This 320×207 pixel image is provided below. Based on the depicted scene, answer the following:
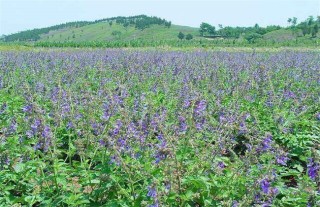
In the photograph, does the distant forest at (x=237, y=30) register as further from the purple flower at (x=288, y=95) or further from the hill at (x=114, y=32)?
the purple flower at (x=288, y=95)

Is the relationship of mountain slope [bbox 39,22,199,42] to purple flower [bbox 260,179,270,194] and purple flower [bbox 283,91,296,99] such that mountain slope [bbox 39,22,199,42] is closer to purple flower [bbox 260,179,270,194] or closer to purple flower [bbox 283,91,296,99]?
purple flower [bbox 283,91,296,99]

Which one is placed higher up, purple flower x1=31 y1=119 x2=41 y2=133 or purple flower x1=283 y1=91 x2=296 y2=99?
purple flower x1=31 y1=119 x2=41 y2=133

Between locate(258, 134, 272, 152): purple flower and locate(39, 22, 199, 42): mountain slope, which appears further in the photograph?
locate(39, 22, 199, 42): mountain slope

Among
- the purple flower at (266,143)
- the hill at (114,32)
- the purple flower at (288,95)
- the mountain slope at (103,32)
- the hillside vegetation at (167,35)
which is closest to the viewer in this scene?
the purple flower at (266,143)

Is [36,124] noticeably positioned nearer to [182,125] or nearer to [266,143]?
[182,125]

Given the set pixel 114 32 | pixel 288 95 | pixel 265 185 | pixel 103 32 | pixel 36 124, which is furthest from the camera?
pixel 103 32

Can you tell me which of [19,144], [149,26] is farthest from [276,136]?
[149,26]

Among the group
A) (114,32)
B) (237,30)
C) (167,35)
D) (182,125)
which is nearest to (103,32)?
(114,32)

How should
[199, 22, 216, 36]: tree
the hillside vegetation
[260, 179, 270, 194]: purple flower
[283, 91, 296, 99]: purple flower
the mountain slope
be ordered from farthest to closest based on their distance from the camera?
the mountain slope → [199, 22, 216, 36]: tree → the hillside vegetation → [283, 91, 296, 99]: purple flower → [260, 179, 270, 194]: purple flower

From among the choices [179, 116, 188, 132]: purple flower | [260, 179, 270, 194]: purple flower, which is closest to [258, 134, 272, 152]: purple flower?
[260, 179, 270, 194]: purple flower

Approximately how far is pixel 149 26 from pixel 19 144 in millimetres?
140206

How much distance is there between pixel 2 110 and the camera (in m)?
6.02

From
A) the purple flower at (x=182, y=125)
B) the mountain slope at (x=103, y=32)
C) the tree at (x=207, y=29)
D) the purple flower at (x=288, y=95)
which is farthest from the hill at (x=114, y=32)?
the purple flower at (x=182, y=125)

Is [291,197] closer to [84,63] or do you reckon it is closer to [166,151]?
[166,151]
